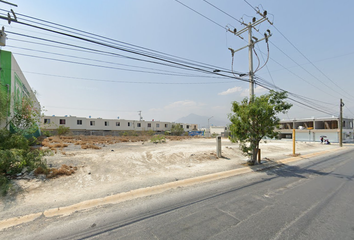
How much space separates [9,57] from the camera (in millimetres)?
10789

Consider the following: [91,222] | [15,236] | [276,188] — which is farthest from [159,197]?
[276,188]

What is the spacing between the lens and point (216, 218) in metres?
3.80

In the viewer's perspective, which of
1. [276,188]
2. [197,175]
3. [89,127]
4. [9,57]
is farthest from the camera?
[89,127]

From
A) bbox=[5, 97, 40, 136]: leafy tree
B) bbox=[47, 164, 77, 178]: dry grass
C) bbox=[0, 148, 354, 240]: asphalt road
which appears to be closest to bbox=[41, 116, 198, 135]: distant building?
bbox=[5, 97, 40, 136]: leafy tree

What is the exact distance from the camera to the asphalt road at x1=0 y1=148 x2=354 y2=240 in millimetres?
3236

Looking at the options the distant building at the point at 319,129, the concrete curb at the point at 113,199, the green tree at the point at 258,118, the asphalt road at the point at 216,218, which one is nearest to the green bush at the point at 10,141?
the concrete curb at the point at 113,199

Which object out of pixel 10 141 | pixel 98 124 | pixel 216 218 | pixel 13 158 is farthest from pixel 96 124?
pixel 216 218

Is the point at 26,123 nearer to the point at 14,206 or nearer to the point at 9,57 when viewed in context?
the point at 14,206

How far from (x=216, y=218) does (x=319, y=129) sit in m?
56.0

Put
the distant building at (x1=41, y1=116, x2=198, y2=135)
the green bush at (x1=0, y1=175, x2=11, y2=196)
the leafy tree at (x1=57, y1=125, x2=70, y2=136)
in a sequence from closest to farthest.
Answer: the green bush at (x1=0, y1=175, x2=11, y2=196) → the leafy tree at (x1=57, y1=125, x2=70, y2=136) → the distant building at (x1=41, y1=116, x2=198, y2=135)

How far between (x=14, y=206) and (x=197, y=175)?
581 centimetres

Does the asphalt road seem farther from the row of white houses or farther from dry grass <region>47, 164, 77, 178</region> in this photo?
the row of white houses

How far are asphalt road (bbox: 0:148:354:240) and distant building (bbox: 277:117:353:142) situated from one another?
1581 inches

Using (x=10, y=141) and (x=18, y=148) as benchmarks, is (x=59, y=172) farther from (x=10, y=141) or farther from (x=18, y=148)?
(x=10, y=141)
